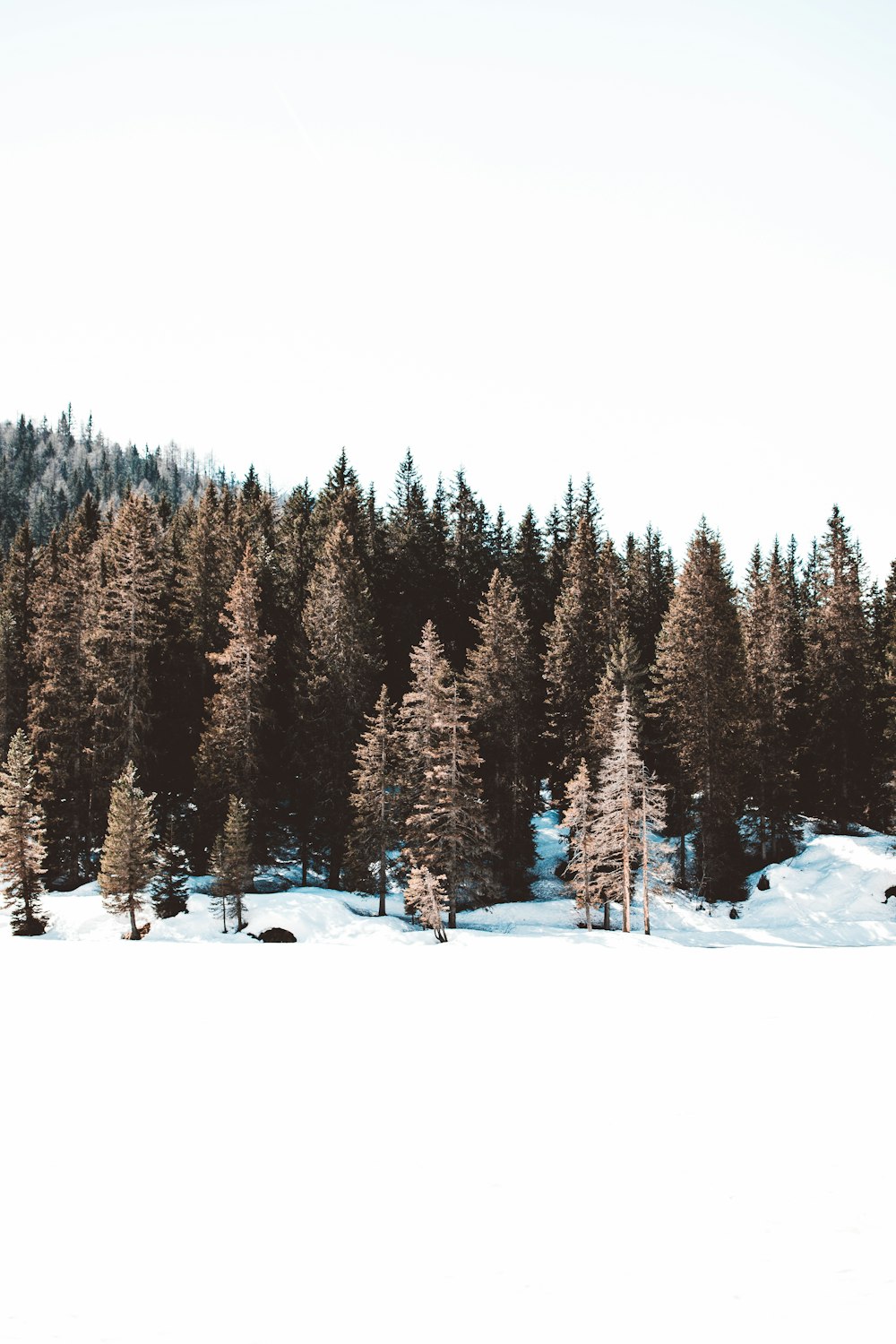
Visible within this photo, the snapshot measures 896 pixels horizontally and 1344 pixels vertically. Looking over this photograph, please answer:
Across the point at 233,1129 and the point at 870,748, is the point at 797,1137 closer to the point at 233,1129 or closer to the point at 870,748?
the point at 233,1129

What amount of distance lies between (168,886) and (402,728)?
12.2 m

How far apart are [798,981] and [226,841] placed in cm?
2306

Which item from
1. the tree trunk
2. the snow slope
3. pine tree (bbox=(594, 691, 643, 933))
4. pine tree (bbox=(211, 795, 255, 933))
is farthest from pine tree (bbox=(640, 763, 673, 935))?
pine tree (bbox=(211, 795, 255, 933))

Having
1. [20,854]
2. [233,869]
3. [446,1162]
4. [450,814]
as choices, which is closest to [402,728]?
[450,814]

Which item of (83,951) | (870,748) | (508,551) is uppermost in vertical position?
(508,551)

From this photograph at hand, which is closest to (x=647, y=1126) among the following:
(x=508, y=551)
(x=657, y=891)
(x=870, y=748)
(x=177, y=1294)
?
(x=177, y=1294)

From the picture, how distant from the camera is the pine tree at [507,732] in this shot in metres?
Result: 41.1

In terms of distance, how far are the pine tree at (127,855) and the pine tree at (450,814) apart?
10626 mm

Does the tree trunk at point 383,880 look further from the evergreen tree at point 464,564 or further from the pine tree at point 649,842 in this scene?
the evergreen tree at point 464,564

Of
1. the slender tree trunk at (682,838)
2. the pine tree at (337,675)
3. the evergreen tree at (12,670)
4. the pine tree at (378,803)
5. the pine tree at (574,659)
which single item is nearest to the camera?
the pine tree at (378,803)

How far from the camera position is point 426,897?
32.4 meters

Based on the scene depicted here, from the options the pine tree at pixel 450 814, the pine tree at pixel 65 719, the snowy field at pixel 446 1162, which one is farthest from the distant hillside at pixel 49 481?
the snowy field at pixel 446 1162

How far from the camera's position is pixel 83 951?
80.6 ft

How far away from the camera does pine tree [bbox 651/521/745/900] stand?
127ft
